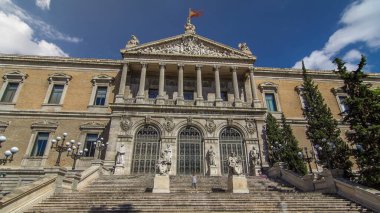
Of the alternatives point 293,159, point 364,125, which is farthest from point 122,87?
point 364,125

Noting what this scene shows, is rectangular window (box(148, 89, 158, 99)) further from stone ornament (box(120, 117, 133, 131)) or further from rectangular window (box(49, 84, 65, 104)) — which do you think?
rectangular window (box(49, 84, 65, 104))

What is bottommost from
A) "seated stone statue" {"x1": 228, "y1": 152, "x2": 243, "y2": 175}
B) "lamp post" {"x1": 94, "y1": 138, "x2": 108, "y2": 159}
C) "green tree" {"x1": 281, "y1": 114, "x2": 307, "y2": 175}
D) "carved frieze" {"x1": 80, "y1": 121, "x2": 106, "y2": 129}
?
"seated stone statue" {"x1": 228, "y1": 152, "x2": 243, "y2": 175}

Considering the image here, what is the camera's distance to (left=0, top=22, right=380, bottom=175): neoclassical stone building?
18.2m

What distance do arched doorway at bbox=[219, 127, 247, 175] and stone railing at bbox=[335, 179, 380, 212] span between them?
25.1ft

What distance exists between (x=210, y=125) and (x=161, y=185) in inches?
335

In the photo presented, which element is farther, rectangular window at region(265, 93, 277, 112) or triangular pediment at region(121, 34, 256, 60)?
rectangular window at region(265, 93, 277, 112)

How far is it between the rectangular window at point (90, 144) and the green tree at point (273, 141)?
547 inches

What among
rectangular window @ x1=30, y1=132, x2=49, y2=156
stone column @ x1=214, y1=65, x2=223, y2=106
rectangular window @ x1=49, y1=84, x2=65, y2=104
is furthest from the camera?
rectangular window @ x1=49, y1=84, x2=65, y2=104

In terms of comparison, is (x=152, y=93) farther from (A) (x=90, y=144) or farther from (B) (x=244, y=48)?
(B) (x=244, y=48)

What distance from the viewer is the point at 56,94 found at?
22047mm

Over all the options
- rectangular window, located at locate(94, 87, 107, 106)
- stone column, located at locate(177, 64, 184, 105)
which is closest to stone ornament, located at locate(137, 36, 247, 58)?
stone column, located at locate(177, 64, 184, 105)

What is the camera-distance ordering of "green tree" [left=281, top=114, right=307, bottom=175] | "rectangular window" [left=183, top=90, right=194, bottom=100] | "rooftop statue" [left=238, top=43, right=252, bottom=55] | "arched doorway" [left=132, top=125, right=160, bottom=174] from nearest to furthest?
"green tree" [left=281, top=114, right=307, bottom=175]
"arched doorway" [left=132, top=125, right=160, bottom=174]
"rectangular window" [left=183, top=90, right=194, bottom=100]
"rooftop statue" [left=238, top=43, right=252, bottom=55]

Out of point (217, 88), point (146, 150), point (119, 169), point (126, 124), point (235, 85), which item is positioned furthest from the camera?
point (235, 85)

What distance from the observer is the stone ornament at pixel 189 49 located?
22.1m
